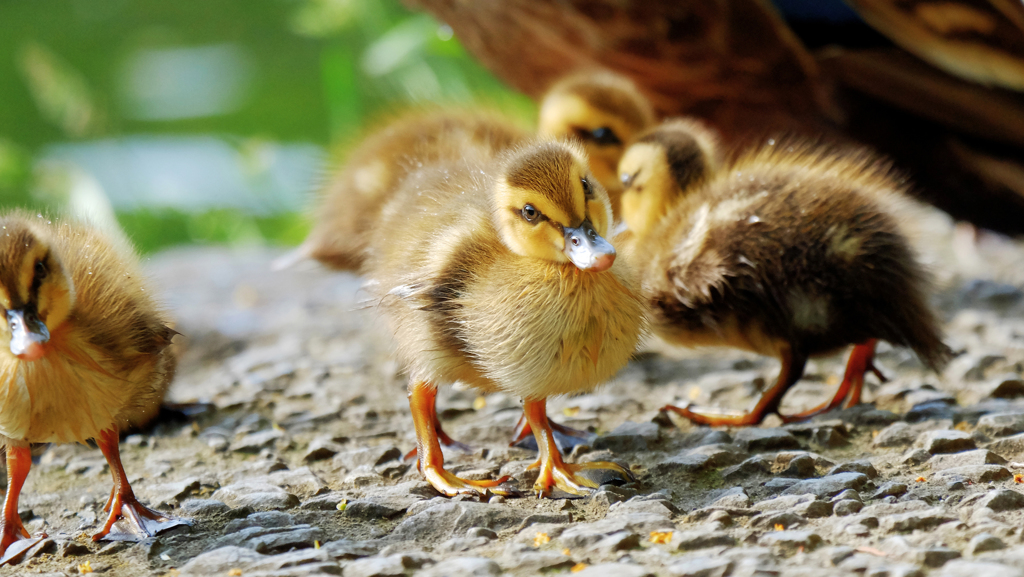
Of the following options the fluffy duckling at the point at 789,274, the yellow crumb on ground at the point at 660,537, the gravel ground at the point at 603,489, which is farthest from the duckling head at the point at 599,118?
the yellow crumb on ground at the point at 660,537

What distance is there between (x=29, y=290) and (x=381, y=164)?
3.25 ft

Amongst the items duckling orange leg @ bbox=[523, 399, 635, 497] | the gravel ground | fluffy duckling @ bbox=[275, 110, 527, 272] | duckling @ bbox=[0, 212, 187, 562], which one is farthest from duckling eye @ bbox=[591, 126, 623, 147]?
duckling @ bbox=[0, 212, 187, 562]

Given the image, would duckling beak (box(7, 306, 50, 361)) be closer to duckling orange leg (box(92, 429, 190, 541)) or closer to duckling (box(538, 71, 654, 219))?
duckling orange leg (box(92, 429, 190, 541))

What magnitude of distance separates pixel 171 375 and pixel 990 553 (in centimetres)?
138

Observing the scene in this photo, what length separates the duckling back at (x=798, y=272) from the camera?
5.82 ft

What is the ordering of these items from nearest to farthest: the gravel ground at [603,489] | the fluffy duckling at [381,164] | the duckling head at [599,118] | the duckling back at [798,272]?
the gravel ground at [603,489], the duckling back at [798,272], the fluffy duckling at [381,164], the duckling head at [599,118]

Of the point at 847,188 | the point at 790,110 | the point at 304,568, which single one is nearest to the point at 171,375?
the point at 304,568

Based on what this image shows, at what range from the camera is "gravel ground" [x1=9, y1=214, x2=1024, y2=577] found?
51.0 inches

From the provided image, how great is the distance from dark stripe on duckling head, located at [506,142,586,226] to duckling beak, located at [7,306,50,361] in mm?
743

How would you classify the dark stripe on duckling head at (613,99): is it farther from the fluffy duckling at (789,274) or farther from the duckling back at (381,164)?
the fluffy duckling at (789,274)

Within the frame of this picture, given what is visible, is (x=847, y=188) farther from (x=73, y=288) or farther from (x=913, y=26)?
(x=73, y=288)

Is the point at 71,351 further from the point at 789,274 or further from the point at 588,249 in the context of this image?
the point at 789,274

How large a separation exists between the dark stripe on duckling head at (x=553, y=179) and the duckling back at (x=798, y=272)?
43 centimetres

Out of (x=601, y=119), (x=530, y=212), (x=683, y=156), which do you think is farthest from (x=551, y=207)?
(x=601, y=119)
